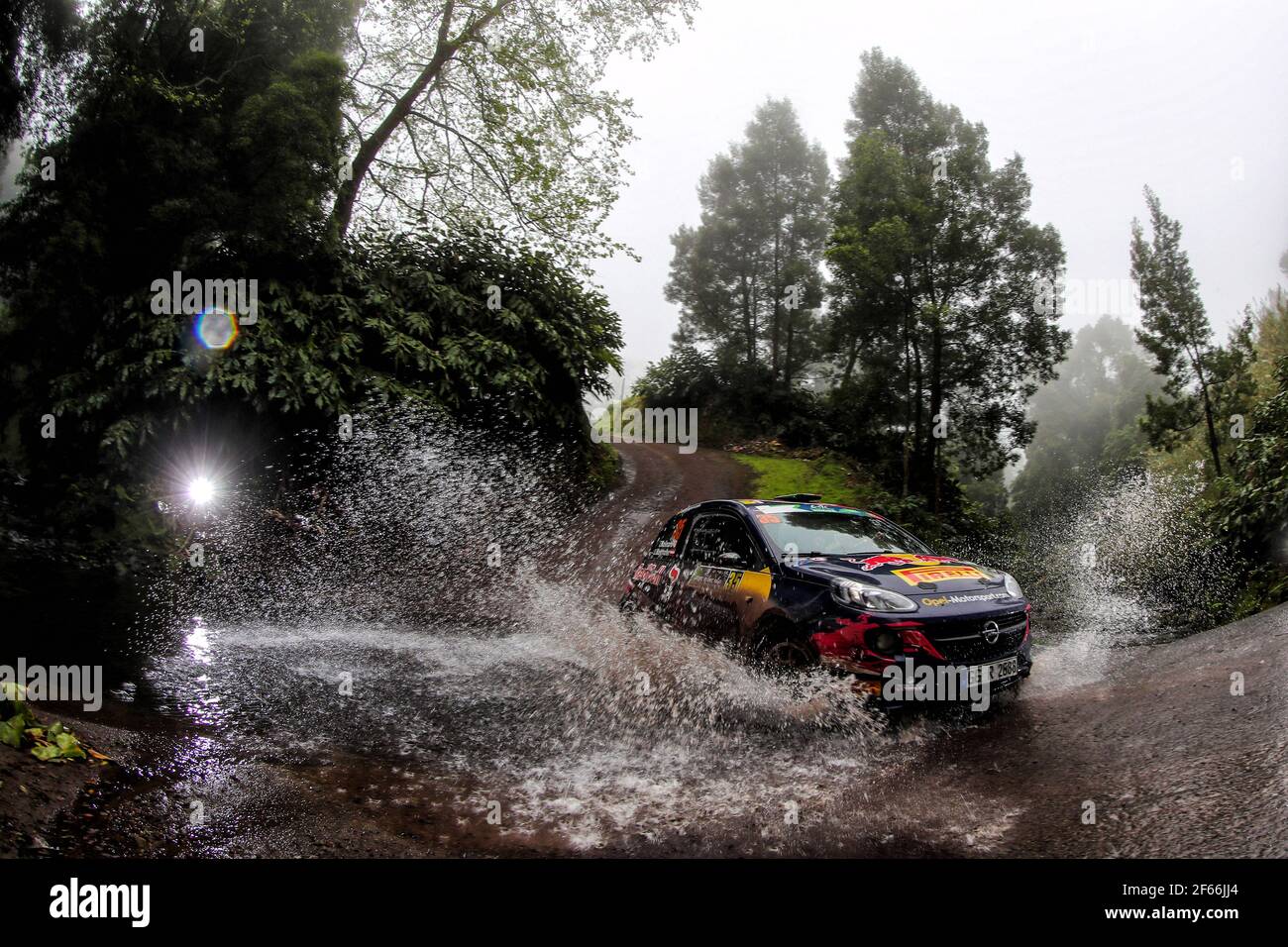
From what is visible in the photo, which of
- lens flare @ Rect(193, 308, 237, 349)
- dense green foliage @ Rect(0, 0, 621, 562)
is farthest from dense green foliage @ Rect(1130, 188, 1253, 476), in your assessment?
lens flare @ Rect(193, 308, 237, 349)

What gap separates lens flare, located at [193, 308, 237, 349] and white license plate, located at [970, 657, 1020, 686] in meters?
10.1

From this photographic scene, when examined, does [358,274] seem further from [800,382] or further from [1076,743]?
[800,382]

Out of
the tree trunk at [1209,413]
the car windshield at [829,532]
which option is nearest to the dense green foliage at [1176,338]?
the tree trunk at [1209,413]

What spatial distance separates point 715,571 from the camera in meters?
5.98

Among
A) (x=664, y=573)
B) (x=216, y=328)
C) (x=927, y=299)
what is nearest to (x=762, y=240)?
(x=927, y=299)

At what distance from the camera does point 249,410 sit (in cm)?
1037

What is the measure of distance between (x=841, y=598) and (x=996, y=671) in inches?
47.9

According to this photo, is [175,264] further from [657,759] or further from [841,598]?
[841,598]

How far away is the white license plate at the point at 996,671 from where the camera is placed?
461cm

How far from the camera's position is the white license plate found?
4.61 metres

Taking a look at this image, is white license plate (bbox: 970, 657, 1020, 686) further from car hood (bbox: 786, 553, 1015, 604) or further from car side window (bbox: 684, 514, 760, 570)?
car side window (bbox: 684, 514, 760, 570)

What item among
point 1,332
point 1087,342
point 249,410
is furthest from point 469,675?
point 1087,342

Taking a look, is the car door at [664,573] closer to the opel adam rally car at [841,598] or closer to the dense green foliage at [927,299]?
the opel adam rally car at [841,598]
